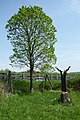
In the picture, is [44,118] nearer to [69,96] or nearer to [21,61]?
[69,96]

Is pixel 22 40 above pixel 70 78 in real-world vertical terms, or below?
above

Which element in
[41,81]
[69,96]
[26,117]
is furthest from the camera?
[41,81]

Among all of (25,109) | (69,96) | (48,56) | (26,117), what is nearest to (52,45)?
Result: (48,56)

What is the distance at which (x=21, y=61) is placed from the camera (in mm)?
34844

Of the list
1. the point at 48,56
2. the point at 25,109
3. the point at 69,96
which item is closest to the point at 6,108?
the point at 25,109

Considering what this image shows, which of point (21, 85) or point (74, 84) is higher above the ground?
point (74, 84)

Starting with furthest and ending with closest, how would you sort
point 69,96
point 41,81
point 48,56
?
1. point 41,81
2. point 48,56
3. point 69,96

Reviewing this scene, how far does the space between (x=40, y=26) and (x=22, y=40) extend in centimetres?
257

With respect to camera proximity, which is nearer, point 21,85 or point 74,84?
point 21,85

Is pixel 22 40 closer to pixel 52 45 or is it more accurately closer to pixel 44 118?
pixel 52 45

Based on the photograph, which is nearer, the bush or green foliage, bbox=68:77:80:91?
the bush

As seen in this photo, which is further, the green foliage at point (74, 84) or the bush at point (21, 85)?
the green foliage at point (74, 84)

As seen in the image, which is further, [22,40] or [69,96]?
[22,40]

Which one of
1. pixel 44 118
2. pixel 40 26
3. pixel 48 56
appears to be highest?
pixel 40 26
